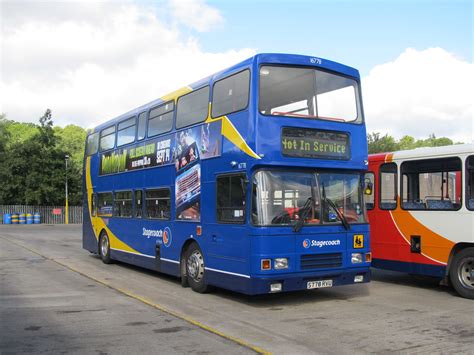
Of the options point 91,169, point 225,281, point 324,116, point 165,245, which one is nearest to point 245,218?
point 225,281

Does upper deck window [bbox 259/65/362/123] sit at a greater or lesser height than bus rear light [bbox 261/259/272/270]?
greater

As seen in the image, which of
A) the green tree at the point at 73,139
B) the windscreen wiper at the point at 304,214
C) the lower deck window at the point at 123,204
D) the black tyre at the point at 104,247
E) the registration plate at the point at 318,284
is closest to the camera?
the windscreen wiper at the point at 304,214

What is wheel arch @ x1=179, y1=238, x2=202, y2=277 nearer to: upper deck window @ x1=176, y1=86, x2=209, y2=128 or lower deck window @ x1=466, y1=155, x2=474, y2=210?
upper deck window @ x1=176, y1=86, x2=209, y2=128

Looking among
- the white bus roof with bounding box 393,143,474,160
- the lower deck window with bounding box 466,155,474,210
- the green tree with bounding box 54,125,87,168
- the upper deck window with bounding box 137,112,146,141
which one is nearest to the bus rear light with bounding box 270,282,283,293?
the lower deck window with bounding box 466,155,474,210

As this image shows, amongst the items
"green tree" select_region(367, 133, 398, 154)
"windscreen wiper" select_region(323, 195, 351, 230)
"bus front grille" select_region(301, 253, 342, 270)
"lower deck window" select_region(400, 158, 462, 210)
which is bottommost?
"bus front grille" select_region(301, 253, 342, 270)

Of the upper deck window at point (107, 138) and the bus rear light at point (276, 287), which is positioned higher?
the upper deck window at point (107, 138)

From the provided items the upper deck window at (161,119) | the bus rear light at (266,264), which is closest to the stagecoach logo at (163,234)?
the upper deck window at (161,119)

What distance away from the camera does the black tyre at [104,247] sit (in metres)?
15.8

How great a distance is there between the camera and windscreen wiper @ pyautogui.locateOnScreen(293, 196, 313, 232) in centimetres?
863

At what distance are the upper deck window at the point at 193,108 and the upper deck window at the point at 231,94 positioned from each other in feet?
1.31

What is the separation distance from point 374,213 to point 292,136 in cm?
385

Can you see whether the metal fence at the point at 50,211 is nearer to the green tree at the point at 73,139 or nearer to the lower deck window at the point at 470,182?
the green tree at the point at 73,139

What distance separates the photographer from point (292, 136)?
8883mm

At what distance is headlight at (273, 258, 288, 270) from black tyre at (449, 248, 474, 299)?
138 inches
